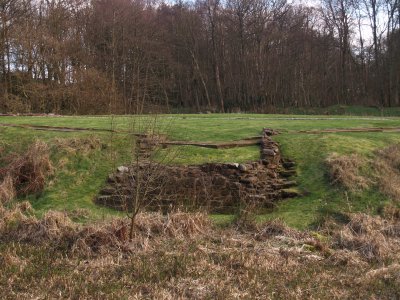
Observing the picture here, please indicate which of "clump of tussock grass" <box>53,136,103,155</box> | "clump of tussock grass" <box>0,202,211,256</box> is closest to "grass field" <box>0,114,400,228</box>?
"clump of tussock grass" <box>53,136,103,155</box>

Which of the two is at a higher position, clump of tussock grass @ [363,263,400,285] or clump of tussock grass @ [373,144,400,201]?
clump of tussock grass @ [373,144,400,201]

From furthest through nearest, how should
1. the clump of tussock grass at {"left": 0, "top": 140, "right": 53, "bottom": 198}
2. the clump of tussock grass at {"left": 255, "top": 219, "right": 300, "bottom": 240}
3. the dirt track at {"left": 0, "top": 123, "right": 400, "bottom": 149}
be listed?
the dirt track at {"left": 0, "top": 123, "right": 400, "bottom": 149} < the clump of tussock grass at {"left": 0, "top": 140, "right": 53, "bottom": 198} < the clump of tussock grass at {"left": 255, "top": 219, "right": 300, "bottom": 240}

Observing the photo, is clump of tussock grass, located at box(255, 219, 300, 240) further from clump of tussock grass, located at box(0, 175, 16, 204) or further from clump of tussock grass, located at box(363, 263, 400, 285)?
clump of tussock grass, located at box(0, 175, 16, 204)

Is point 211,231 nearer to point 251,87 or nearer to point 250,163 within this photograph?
point 250,163

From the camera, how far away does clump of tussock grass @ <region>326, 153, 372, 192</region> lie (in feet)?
34.4

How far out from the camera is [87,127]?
15.2 m

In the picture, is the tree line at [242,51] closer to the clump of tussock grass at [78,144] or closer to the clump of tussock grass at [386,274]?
the clump of tussock grass at [78,144]

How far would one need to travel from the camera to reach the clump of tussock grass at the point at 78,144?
12539 mm

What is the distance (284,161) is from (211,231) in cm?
461

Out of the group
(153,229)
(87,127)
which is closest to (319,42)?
(87,127)

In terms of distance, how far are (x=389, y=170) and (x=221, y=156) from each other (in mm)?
3985

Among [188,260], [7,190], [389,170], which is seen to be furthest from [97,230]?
[389,170]

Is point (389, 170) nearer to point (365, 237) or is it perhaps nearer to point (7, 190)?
point (365, 237)

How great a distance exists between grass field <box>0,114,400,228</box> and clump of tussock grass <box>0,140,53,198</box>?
0.26m
